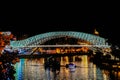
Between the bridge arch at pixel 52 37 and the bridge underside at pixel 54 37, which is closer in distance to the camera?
the bridge underside at pixel 54 37

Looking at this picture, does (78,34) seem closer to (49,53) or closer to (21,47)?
(49,53)

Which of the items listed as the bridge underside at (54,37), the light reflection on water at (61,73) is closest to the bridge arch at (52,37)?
the bridge underside at (54,37)

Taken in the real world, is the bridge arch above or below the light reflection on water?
above

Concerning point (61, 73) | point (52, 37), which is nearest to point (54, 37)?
point (52, 37)

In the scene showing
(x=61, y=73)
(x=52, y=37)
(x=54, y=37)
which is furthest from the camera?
(x=54, y=37)

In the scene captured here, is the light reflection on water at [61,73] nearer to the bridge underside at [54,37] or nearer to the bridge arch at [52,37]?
the bridge underside at [54,37]

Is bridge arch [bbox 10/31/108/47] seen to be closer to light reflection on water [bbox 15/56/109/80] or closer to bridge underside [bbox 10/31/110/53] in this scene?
bridge underside [bbox 10/31/110/53]

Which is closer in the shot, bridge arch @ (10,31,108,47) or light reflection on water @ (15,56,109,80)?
light reflection on water @ (15,56,109,80)

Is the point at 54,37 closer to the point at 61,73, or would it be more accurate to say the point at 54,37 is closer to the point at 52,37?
the point at 52,37

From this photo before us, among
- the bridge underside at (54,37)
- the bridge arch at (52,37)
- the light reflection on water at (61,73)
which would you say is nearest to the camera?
the light reflection on water at (61,73)

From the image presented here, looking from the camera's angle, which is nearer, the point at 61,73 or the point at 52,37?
the point at 61,73

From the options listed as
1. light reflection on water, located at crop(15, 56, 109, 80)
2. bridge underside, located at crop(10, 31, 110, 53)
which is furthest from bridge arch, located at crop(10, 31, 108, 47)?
light reflection on water, located at crop(15, 56, 109, 80)

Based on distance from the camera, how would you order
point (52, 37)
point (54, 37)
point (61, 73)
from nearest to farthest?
point (61, 73) < point (52, 37) < point (54, 37)

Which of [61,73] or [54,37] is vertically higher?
[54,37]
